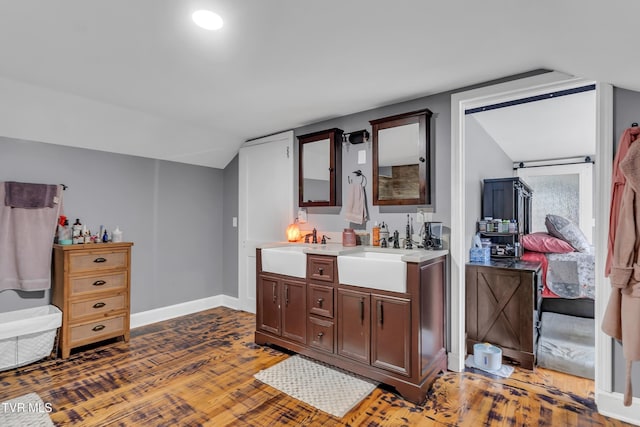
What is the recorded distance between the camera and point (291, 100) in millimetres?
3014

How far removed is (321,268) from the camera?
9.05 feet

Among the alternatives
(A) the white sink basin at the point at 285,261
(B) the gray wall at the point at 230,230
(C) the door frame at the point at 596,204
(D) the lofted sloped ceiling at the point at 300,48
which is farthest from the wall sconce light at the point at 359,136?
(B) the gray wall at the point at 230,230

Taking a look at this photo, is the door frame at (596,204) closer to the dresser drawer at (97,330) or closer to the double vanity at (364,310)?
the double vanity at (364,310)

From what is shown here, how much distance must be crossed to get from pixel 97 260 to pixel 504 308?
3.72 metres

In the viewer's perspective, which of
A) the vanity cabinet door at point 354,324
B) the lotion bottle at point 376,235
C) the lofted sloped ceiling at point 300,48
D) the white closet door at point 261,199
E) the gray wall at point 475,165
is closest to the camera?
the lofted sloped ceiling at point 300,48

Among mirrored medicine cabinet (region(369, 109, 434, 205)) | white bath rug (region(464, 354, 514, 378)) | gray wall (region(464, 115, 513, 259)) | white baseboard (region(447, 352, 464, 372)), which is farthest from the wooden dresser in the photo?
gray wall (region(464, 115, 513, 259))

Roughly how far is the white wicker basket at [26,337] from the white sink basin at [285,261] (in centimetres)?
184

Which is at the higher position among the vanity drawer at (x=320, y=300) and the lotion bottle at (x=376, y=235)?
the lotion bottle at (x=376, y=235)

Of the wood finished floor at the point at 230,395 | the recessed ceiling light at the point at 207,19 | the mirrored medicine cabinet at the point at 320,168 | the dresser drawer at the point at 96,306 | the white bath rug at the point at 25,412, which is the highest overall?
the recessed ceiling light at the point at 207,19

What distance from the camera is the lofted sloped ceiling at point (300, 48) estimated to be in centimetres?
162

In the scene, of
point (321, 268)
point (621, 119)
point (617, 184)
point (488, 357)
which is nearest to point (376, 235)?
point (321, 268)

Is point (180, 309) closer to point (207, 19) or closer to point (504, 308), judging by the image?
point (207, 19)

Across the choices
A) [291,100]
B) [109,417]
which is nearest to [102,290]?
[109,417]

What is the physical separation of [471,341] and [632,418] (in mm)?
1127
